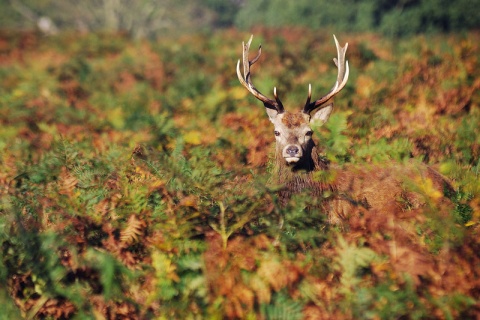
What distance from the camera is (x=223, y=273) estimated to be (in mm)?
2760

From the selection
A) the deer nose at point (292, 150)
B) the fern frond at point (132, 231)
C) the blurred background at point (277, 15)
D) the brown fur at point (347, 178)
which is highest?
the blurred background at point (277, 15)

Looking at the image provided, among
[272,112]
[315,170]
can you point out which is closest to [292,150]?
[315,170]

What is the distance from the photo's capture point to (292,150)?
177 inches

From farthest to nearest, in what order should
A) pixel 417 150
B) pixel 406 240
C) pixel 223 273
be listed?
pixel 417 150, pixel 406 240, pixel 223 273

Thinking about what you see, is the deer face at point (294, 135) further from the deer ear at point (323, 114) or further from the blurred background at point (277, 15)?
the blurred background at point (277, 15)

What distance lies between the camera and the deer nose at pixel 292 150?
14.7 feet

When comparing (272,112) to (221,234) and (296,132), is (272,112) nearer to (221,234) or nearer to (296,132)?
(296,132)

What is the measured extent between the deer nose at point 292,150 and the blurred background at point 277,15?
2499 cm

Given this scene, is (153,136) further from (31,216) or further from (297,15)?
(297,15)

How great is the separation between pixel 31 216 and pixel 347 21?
1234 inches

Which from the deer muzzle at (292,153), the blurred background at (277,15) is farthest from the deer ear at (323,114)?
the blurred background at (277,15)

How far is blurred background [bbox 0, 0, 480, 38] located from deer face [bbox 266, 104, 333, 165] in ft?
80.1

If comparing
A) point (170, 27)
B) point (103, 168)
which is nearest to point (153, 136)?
point (103, 168)

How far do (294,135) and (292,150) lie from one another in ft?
1.13
